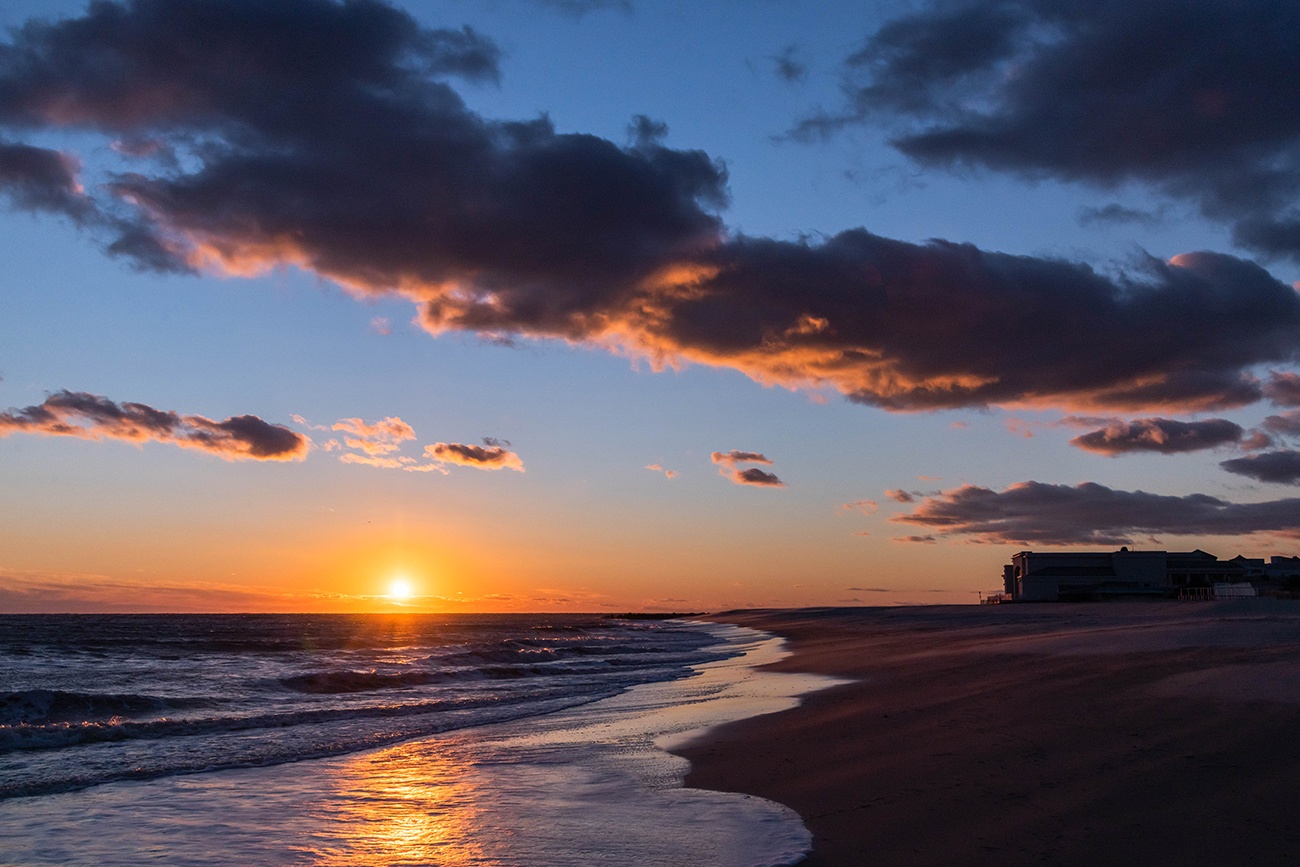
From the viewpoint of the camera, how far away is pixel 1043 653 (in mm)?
20438

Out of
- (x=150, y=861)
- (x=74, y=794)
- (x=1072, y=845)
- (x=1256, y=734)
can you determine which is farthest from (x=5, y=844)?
(x=1256, y=734)

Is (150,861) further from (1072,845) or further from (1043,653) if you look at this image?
(1043,653)

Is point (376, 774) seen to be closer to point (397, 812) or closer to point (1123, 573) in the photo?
point (397, 812)

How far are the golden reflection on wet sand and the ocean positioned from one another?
0.11ft

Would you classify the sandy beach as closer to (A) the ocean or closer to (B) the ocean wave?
(A) the ocean

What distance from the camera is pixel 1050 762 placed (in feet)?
31.0

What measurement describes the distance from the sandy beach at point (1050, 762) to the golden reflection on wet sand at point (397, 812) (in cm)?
303

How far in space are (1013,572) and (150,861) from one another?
11044 centimetres

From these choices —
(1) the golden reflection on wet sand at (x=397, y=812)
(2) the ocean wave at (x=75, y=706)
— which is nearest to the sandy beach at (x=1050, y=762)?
(1) the golden reflection on wet sand at (x=397, y=812)

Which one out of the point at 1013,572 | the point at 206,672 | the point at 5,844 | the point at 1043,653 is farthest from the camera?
the point at 1013,572

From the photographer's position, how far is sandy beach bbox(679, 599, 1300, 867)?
7.04 meters

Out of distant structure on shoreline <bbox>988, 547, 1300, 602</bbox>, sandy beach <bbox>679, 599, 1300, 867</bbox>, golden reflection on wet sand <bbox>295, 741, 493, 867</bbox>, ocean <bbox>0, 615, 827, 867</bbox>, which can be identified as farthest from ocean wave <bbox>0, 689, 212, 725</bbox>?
distant structure on shoreline <bbox>988, 547, 1300, 602</bbox>

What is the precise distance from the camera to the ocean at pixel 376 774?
8125mm

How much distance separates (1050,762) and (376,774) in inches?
343
